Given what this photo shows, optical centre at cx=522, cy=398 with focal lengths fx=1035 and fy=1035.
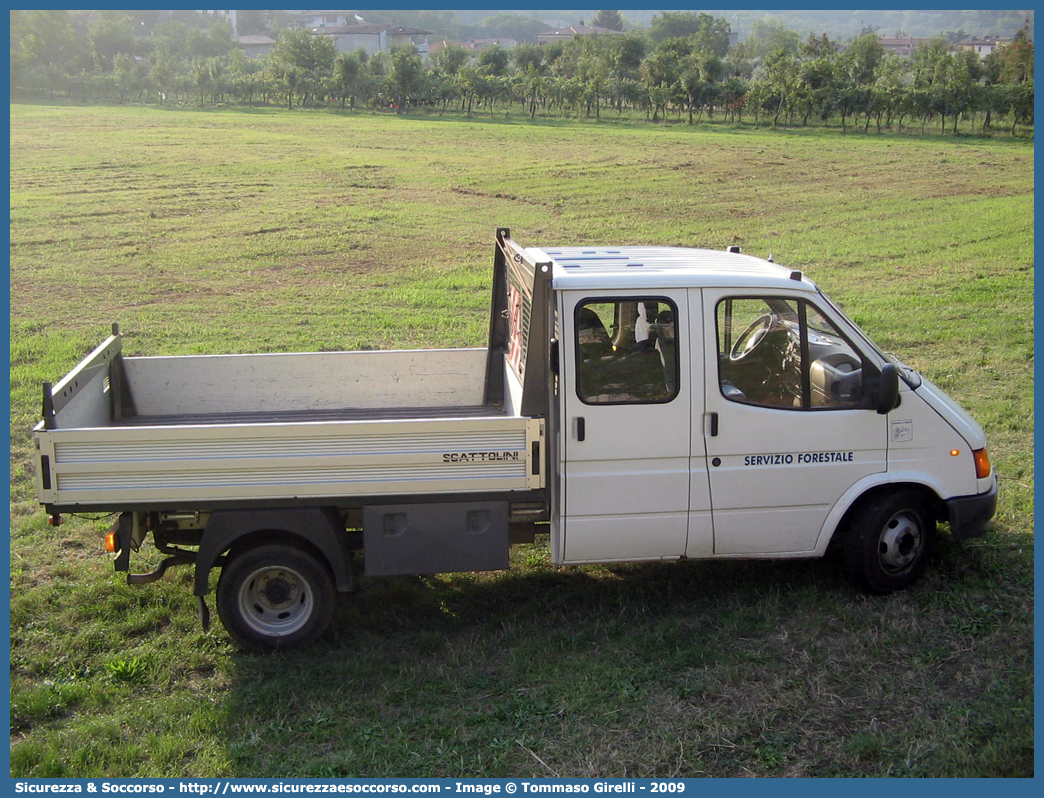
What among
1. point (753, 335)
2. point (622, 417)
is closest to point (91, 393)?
point (622, 417)

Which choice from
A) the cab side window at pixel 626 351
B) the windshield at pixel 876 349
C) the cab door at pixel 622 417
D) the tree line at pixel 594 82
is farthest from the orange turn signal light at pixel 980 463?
the tree line at pixel 594 82

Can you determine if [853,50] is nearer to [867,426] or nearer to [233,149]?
[233,149]

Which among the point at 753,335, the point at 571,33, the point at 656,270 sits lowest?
the point at 753,335

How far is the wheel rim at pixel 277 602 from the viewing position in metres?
5.89

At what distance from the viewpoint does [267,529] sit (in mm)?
5727

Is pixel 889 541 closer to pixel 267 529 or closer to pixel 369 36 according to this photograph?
pixel 267 529

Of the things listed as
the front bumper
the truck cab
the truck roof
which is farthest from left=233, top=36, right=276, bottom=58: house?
the front bumper

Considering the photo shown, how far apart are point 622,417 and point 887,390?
151 cm

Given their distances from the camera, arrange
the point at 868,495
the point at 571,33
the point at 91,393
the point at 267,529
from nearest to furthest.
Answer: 1. the point at 267,529
2. the point at 868,495
3. the point at 91,393
4. the point at 571,33

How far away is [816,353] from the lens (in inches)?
243

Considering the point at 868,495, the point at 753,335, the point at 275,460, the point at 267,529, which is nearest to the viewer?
the point at 275,460

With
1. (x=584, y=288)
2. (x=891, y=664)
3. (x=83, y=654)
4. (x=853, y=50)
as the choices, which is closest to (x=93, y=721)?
(x=83, y=654)

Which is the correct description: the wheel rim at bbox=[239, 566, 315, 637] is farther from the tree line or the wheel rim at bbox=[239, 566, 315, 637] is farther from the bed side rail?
the tree line

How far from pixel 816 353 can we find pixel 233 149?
30936 mm
